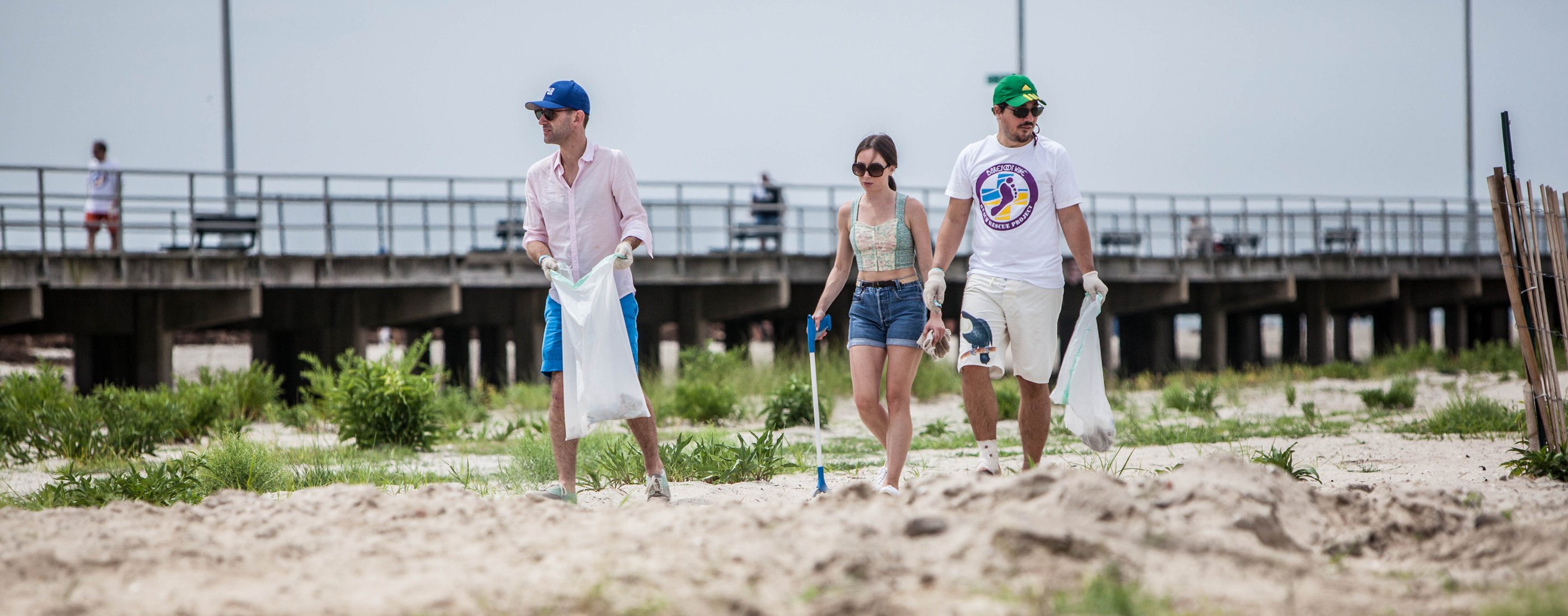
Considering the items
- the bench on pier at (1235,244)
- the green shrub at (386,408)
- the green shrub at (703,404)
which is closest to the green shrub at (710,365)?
the green shrub at (703,404)

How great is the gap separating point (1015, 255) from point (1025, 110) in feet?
2.05

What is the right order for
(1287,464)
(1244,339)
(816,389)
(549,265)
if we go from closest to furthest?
(1287,464)
(549,265)
(816,389)
(1244,339)

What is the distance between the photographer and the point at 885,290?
5125mm

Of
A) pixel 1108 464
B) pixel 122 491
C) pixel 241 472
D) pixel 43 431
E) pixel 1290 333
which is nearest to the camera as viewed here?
pixel 122 491

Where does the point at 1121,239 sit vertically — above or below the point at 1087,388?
above

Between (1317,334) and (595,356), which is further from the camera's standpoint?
(1317,334)

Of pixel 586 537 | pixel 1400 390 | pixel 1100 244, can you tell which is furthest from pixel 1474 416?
pixel 1100 244

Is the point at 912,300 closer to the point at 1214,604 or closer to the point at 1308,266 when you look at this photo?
the point at 1214,604

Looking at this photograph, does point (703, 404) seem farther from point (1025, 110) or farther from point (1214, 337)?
point (1214, 337)

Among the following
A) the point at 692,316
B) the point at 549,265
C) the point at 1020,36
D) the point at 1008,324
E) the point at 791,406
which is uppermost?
the point at 1020,36

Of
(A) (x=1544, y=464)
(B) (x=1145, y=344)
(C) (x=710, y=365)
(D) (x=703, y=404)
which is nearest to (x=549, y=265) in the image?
(A) (x=1544, y=464)

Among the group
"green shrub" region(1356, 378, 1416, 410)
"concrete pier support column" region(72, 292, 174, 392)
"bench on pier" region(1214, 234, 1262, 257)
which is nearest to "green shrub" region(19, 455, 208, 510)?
"green shrub" region(1356, 378, 1416, 410)

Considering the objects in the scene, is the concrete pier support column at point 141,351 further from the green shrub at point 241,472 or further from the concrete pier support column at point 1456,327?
the concrete pier support column at point 1456,327

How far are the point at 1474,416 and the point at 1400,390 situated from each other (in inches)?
112
